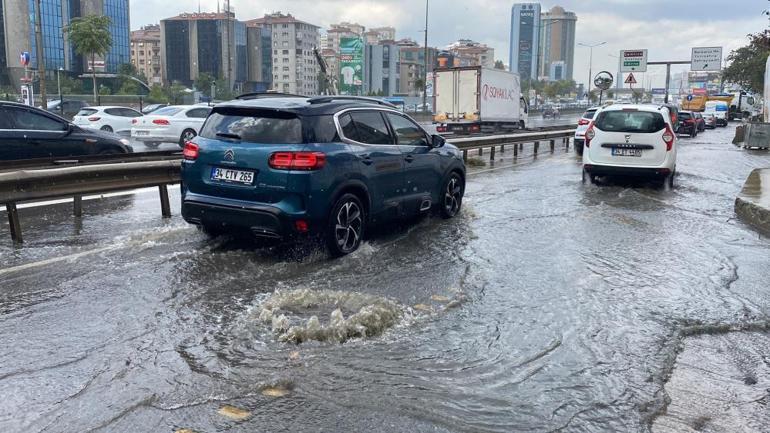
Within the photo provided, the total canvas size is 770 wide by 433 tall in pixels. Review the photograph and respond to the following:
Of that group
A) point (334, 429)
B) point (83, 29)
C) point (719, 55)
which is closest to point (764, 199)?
point (334, 429)

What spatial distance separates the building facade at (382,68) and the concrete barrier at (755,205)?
130 meters

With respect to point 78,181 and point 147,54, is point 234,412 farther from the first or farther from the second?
point 147,54

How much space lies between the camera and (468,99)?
35.3m

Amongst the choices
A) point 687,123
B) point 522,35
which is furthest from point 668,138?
point 522,35

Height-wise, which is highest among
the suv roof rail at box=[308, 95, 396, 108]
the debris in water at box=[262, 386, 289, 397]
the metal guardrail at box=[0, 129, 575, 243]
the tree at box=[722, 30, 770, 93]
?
the tree at box=[722, 30, 770, 93]

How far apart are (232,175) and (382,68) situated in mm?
142781

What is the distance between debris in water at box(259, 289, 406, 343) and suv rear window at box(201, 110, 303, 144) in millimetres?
1704

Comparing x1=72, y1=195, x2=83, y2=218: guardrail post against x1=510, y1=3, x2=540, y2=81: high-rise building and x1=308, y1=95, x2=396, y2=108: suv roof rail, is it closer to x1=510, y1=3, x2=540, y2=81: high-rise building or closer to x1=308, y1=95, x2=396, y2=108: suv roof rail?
x1=308, y1=95, x2=396, y2=108: suv roof rail

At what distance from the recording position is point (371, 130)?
26.0ft

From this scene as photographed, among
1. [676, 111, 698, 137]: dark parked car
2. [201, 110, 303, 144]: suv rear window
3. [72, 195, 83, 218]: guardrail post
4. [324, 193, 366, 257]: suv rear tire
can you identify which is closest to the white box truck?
[676, 111, 698, 137]: dark parked car

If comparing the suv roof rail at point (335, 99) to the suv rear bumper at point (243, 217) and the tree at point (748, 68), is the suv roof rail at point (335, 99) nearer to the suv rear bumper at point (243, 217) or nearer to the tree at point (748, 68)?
the suv rear bumper at point (243, 217)

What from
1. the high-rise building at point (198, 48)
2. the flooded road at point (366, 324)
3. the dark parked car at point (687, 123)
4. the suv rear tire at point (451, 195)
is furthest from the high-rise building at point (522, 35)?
the flooded road at point (366, 324)

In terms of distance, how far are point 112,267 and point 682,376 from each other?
499cm

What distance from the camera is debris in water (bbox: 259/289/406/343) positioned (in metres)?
4.98
